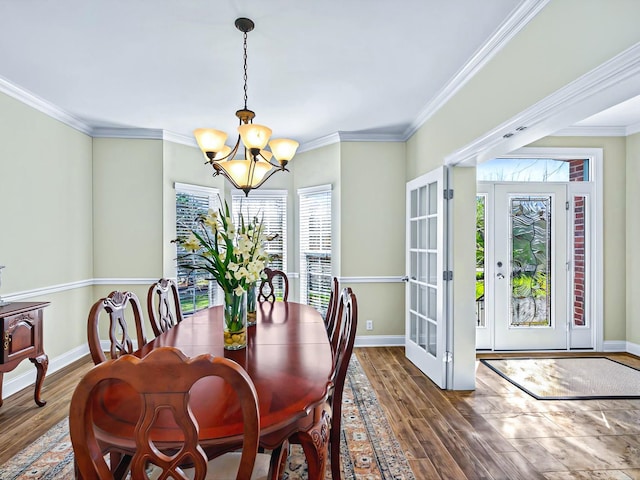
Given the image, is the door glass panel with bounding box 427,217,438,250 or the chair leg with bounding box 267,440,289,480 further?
the door glass panel with bounding box 427,217,438,250

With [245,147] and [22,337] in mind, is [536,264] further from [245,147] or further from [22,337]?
[22,337]

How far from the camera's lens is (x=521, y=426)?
8.36 ft

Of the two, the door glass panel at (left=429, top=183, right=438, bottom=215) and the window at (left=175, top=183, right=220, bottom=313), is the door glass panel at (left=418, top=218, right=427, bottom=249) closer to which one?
the door glass panel at (left=429, top=183, right=438, bottom=215)

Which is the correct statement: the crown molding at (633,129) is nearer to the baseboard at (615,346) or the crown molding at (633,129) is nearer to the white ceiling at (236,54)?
the baseboard at (615,346)

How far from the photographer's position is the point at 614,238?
4.21 m

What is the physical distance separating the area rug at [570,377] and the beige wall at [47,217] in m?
4.54

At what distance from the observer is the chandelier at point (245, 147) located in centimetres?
230

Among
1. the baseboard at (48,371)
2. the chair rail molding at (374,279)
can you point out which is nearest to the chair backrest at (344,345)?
the chair rail molding at (374,279)

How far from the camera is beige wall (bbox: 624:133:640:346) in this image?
4102 millimetres

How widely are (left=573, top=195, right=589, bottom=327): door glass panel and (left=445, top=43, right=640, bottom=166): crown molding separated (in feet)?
7.80

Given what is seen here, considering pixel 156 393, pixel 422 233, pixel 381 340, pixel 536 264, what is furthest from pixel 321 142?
pixel 156 393

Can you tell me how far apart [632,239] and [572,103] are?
346 cm

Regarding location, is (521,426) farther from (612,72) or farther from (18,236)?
(18,236)

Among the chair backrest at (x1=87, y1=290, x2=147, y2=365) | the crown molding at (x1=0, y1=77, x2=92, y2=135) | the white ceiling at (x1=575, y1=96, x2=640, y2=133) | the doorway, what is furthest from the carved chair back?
the white ceiling at (x1=575, y1=96, x2=640, y2=133)
